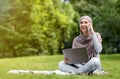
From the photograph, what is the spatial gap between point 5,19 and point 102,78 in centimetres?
2188

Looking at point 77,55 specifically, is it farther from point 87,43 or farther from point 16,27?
point 16,27

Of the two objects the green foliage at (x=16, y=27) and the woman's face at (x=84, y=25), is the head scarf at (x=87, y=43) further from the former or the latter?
the green foliage at (x=16, y=27)

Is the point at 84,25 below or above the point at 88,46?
above

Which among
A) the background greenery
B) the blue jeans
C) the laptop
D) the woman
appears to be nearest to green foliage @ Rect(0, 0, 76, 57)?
the background greenery

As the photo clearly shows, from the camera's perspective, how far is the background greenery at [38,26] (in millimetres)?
29406

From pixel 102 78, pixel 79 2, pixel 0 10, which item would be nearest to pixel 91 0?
pixel 79 2

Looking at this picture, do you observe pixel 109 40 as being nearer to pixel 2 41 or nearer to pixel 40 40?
pixel 40 40

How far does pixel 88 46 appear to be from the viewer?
875 centimetres

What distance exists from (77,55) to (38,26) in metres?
21.9

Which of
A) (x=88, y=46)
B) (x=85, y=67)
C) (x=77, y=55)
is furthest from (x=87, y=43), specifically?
(x=85, y=67)

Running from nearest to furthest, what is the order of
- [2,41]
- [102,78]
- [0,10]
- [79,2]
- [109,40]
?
[102,78], [0,10], [2,41], [109,40], [79,2]

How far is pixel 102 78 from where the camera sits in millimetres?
8148

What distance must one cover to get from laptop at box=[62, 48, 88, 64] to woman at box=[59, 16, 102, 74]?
14cm

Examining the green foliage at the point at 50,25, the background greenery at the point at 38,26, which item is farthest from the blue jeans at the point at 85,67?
the green foliage at the point at 50,25
